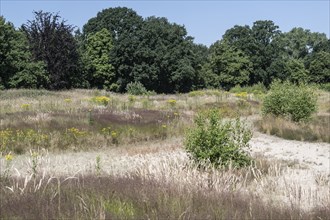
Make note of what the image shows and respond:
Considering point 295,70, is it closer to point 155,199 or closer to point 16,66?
point 16,66

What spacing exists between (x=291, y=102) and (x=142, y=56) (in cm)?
4425

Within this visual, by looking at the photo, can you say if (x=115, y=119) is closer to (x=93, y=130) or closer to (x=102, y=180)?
(x=93, y=130)

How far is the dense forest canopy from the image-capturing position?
171 feet

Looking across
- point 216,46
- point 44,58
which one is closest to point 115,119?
point 44,58

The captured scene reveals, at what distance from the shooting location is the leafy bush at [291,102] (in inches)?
915

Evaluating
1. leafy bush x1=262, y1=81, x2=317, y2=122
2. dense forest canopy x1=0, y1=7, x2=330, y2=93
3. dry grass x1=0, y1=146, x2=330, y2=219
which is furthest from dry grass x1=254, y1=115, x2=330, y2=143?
dense forest canopy x1=0, y1=7, x2=330, y2=93

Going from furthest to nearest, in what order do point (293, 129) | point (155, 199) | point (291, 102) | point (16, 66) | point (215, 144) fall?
point (16, 66) < point (291, 102) < point (293, 129) < point (215, 144) < point (155, 199)

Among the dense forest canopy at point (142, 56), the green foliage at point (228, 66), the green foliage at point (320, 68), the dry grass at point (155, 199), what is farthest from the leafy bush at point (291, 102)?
the green foliage at point (320, 68)

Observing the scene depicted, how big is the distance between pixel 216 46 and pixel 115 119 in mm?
65474

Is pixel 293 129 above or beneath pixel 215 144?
beneath

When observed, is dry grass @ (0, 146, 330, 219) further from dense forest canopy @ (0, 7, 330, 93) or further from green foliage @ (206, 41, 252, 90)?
green foliage @ (206, 41, 252, 90)

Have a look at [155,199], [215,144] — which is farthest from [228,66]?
[155,199]

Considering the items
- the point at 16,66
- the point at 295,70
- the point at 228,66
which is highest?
the point at 228,66

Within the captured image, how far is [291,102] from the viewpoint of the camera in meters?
23.4
